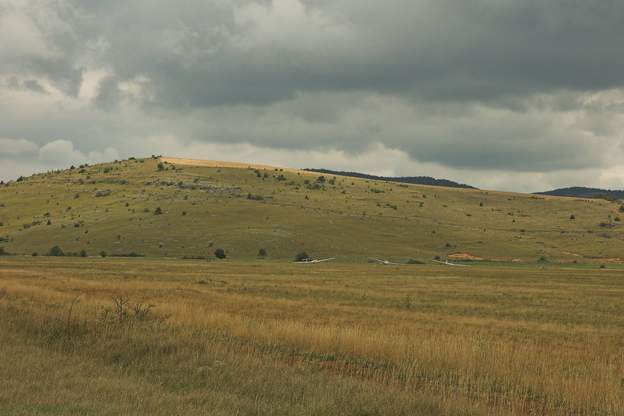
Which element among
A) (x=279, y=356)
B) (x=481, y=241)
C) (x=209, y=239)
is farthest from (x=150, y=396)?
(x=481, y=241)

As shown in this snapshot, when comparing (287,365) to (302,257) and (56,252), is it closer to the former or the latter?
(302,257)

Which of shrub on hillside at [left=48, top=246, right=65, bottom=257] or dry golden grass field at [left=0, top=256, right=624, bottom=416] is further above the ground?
dry golden grass field at [left=0, top=256, right=624, bottom=416]

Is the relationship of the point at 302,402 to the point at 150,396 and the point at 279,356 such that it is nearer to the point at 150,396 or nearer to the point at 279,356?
the point at 150,396

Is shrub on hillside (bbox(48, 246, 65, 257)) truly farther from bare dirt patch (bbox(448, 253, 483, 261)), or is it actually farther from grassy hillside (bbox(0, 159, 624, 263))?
bare dirt patch (bbox(448, 253, 483, 261))

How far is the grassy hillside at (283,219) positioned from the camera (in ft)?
359

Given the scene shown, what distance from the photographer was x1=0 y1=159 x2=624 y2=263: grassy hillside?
110 metres

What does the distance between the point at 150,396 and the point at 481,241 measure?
113651 mm

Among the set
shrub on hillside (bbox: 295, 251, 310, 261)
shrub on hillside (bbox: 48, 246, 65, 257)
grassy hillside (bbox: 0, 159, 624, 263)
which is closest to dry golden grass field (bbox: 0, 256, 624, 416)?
shrub on hillside (bbox: 295, 251, 310, 261)

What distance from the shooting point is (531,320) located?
106 feet

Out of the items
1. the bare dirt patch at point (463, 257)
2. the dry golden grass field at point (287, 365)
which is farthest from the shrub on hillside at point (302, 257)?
the dry golden grass field at point (287, 365)

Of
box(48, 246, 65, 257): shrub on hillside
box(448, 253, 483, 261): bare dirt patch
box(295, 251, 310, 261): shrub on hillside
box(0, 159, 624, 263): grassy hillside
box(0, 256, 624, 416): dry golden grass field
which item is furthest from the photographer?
box(0, 159, 624, 263): grassy hillside

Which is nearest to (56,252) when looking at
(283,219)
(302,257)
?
(302,257)

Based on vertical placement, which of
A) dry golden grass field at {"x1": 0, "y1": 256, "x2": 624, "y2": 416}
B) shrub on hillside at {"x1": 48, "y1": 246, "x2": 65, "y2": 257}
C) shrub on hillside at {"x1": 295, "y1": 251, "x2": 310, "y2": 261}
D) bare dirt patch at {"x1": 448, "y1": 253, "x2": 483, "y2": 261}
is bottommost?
shrub on hillside at {"x1": 48, "y1": 246, "x2": 65, "y2": 257}

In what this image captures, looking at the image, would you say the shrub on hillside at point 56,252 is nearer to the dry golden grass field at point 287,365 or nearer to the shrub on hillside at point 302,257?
the shrub on hillside at point 302,257
